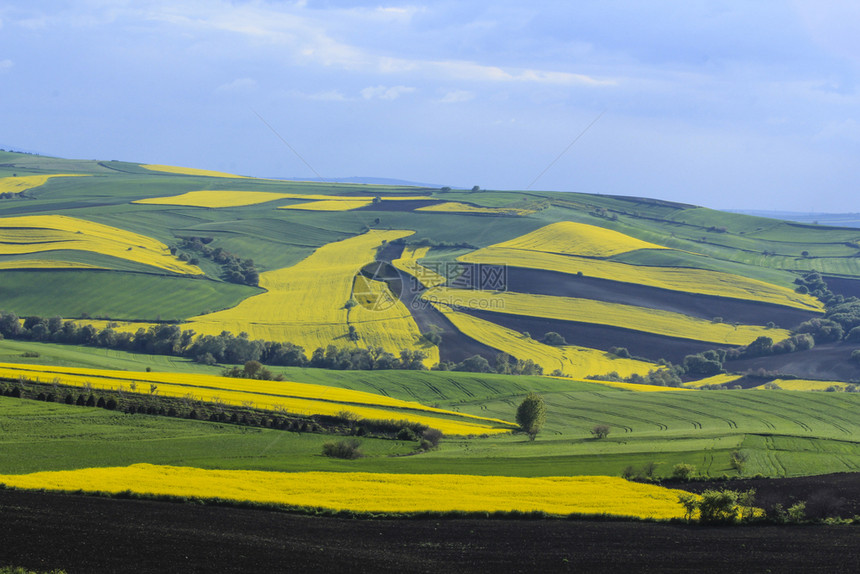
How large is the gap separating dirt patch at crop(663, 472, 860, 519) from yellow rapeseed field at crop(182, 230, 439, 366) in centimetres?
4431

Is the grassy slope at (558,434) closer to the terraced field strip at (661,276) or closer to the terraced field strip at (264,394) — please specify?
the terraced field strip at (264,394)

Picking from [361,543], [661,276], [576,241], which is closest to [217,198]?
[576,241]

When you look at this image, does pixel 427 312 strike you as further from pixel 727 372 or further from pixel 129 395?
pixel 129 395

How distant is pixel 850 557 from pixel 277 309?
236 ft

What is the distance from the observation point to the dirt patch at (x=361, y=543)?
1966 centimetres

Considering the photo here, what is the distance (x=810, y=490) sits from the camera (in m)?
30.1

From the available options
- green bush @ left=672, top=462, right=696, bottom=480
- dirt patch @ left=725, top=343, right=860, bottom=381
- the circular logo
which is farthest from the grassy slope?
the circular logo

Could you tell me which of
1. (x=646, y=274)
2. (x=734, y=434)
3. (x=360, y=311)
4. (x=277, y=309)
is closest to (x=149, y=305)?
(x=277, y=309)

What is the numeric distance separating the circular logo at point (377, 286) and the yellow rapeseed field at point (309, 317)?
1.25 metres

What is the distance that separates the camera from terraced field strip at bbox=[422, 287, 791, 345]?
87125 millimetres

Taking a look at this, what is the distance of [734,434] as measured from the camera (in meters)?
46.2

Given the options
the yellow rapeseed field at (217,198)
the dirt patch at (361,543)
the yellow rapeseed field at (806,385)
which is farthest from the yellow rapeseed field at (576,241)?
the dirt patch at (361,543)

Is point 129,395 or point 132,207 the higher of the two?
point 132,207

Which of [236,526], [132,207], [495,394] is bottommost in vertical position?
[495,394]
